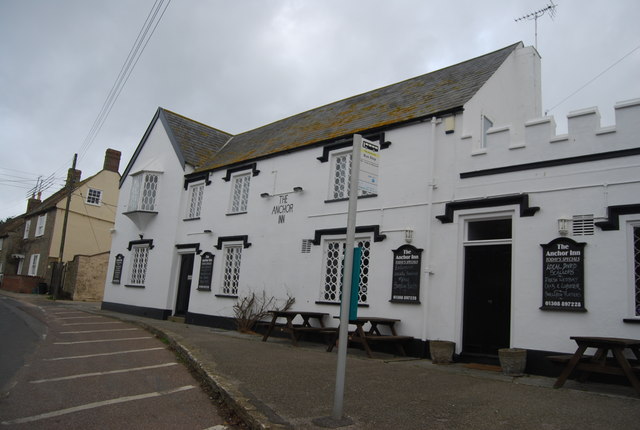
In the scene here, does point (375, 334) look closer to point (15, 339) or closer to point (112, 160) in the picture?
point (15, 339)

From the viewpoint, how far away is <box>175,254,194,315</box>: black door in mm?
18172

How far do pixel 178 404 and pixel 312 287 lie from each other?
711cm

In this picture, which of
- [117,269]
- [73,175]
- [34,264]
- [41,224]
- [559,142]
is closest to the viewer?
[559,142]

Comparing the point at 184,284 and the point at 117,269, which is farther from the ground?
the point at 117,269

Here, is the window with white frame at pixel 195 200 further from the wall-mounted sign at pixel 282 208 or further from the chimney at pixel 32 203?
the chimney at pixel 32 203

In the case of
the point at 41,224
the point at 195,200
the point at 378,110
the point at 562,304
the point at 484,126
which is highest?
the point at 378,110

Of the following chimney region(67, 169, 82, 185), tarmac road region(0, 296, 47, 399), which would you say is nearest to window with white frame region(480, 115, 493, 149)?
tarmac road region(0, 296, 47, 399)

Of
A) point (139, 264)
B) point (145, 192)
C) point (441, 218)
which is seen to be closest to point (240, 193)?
point (145, 192)

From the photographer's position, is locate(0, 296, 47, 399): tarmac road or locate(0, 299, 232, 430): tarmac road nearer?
locate(0, 299, 232, 430): tarmac road

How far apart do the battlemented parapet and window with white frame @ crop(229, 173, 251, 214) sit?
7.88 metres

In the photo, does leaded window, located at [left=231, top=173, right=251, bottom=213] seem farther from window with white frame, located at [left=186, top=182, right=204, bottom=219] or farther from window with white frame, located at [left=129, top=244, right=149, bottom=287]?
window with white frame, located at [left=129, top=244, right=149, bottom=287]

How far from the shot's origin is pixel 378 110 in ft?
46.1

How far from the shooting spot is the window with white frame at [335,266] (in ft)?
40.3

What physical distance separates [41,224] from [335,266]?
3060 centimetres
